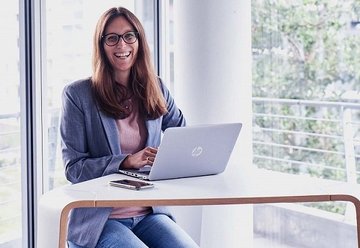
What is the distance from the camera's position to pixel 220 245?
2.50 metres

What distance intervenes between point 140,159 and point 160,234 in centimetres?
27

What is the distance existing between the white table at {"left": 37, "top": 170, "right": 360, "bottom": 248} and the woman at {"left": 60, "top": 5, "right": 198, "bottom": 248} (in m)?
0.14

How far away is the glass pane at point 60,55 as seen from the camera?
248cm

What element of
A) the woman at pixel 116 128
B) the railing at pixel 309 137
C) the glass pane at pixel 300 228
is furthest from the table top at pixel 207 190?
the railing at pixel 309 137

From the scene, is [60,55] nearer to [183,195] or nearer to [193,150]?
[193,150]

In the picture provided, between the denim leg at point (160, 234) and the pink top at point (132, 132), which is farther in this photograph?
the pink top at point (132, 132)

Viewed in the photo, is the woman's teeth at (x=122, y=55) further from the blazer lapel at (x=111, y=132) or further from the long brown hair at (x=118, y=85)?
the blazer lapel at (x=111, y=132)

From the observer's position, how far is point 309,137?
11.1 ft

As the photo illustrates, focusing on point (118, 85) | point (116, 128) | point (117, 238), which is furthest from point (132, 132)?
point (117, 238)

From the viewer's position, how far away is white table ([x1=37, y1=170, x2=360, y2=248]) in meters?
1.54

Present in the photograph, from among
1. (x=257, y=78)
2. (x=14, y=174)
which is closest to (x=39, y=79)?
(x=14, y=174)

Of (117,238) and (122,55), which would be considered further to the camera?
(122,55)

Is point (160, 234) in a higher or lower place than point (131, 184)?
lower

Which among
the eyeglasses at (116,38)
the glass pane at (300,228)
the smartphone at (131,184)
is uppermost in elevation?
the eyeglasses at (116,38)
